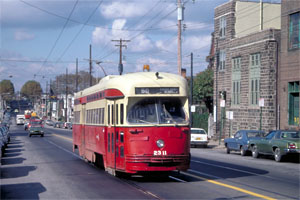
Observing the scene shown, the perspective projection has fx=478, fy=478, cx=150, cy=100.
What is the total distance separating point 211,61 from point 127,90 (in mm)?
56570

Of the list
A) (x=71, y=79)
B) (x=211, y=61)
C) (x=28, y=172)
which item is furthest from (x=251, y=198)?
(x=71, y=79)

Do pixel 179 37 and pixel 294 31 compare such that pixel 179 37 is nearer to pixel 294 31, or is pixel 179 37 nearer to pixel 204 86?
pixel 294 31

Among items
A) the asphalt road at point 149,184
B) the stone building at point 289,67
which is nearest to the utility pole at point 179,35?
the stone building at point 289,67

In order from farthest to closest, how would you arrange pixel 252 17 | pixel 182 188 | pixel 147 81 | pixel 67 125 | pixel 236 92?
pixel 67 125
pixel 252 17
pixel 236 92
pixel 147 81
pixel 182 188

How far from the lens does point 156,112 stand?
13648 mm

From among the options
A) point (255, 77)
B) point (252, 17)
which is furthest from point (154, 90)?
point (252, 17)

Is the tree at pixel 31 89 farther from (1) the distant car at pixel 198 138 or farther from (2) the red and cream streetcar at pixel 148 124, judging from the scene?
(2) the red and cream streetcar at pixel 148 124

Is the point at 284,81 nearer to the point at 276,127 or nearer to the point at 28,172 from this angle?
the point at 276,127

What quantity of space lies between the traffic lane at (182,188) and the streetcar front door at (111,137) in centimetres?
77

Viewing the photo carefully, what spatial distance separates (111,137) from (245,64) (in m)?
28.3

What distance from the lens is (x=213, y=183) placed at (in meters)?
13.7

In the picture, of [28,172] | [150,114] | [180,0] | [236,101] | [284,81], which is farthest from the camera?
[236,101]

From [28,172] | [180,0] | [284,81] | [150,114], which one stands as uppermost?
[180,0]

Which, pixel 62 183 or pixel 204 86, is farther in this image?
pixel 204 86
